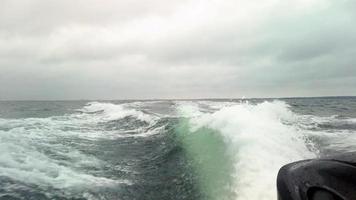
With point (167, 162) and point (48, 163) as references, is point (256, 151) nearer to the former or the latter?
point (167, 162)

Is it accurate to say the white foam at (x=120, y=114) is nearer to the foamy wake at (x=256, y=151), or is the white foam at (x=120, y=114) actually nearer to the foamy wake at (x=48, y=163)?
the foamy wake at (x=48, y=163)

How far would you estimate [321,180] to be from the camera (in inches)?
97.7

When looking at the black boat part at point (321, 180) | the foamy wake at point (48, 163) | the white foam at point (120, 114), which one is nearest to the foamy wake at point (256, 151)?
the foamy wake at point (48, 163)

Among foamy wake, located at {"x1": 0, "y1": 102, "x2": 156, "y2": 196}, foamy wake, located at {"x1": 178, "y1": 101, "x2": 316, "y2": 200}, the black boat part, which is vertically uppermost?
the black boat part

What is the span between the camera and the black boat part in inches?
93.8

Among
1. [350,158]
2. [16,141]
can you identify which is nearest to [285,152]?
[350,158]

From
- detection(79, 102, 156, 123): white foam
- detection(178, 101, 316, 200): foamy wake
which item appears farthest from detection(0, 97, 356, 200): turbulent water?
detection(79, 102, 156, 123): white foam

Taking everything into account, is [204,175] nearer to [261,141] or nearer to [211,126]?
[261,141]

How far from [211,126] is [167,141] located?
5.31 feet

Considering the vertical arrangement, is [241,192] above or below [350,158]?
below

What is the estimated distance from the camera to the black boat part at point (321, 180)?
238 cm

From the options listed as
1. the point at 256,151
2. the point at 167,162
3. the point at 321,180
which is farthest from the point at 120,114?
the point at 321,180

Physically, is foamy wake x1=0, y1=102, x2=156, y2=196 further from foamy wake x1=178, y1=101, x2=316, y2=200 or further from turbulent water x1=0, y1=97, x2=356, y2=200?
foamy wake x1=178, y1=101, x2=316, y2=200

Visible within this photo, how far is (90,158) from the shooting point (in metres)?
9.81
